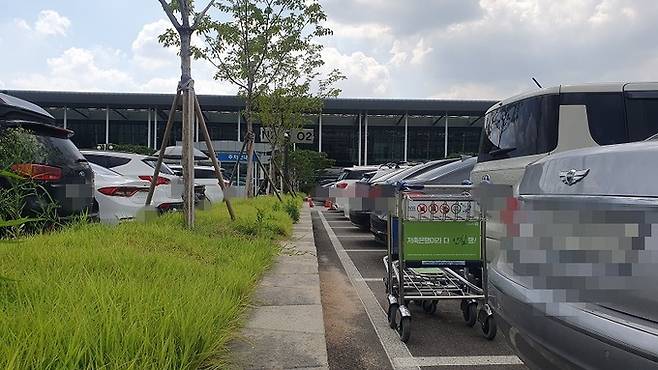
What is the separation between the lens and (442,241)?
405 centimetres

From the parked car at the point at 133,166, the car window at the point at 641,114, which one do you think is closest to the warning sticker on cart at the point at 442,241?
the car window at the point at 641,114

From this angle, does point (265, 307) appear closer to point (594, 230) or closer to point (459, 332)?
point (459, 332)

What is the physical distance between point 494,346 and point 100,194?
5257 mm

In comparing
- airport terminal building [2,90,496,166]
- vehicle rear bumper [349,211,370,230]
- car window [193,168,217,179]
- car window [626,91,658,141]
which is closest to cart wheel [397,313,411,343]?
car window [626,91,658,141]

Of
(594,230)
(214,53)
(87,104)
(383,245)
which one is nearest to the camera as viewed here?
(594,230)

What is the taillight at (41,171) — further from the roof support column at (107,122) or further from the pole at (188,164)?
the roof support column at (107,122)

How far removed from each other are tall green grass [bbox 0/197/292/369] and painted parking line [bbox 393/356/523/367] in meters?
1.19

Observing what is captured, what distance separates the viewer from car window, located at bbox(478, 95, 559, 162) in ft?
14.2

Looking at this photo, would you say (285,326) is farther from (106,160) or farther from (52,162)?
(106,160)

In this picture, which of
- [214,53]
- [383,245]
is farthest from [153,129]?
[383,245]

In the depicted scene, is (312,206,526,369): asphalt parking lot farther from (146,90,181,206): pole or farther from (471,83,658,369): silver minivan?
(146,90,181,206): pole

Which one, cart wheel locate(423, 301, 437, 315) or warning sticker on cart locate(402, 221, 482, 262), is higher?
warning sticker on cart locate(402, 221, 482, 262)

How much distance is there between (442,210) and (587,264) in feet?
6.77

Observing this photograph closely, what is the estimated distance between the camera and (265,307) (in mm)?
4172
